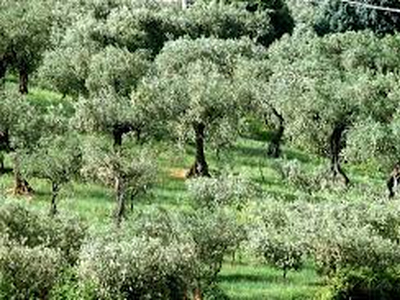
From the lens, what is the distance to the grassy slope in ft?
146

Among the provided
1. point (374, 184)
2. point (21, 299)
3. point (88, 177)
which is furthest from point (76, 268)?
point (374, 184)

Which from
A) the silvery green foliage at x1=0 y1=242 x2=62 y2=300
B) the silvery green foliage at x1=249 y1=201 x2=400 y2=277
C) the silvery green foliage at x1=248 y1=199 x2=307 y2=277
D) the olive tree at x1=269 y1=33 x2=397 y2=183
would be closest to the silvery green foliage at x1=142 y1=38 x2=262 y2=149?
the olive tree at x1=269 y1=33 x2=397 y2=183

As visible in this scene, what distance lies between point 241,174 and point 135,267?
28679 mm

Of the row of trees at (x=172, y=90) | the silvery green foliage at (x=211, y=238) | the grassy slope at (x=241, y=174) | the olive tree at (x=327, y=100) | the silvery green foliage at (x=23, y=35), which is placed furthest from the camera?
the silvery green foliage at (x=23, y=35)

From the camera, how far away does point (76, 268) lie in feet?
117

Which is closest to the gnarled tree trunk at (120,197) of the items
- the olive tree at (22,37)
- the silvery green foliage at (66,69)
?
the silvery green foliage at (66,69)

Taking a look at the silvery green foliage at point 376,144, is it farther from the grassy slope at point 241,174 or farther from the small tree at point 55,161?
the small tree at point 55,161

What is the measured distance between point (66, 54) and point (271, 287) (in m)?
31.4

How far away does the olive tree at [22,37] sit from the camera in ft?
218

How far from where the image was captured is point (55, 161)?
158 feet

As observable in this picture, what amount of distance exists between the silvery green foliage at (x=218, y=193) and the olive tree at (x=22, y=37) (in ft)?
69.5

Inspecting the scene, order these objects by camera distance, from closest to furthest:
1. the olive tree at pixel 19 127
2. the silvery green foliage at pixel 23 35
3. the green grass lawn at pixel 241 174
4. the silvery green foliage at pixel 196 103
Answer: the green grass lawn at pixel 241 174, the olive tree at pixel 19 127, the silvery green foliage at pixel 196 103, the silvery green foliage at pixel 23 35

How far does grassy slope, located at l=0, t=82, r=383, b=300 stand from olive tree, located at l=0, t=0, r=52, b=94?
3.73 metres

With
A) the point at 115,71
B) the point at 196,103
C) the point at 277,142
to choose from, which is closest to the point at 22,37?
the point at 115,71
